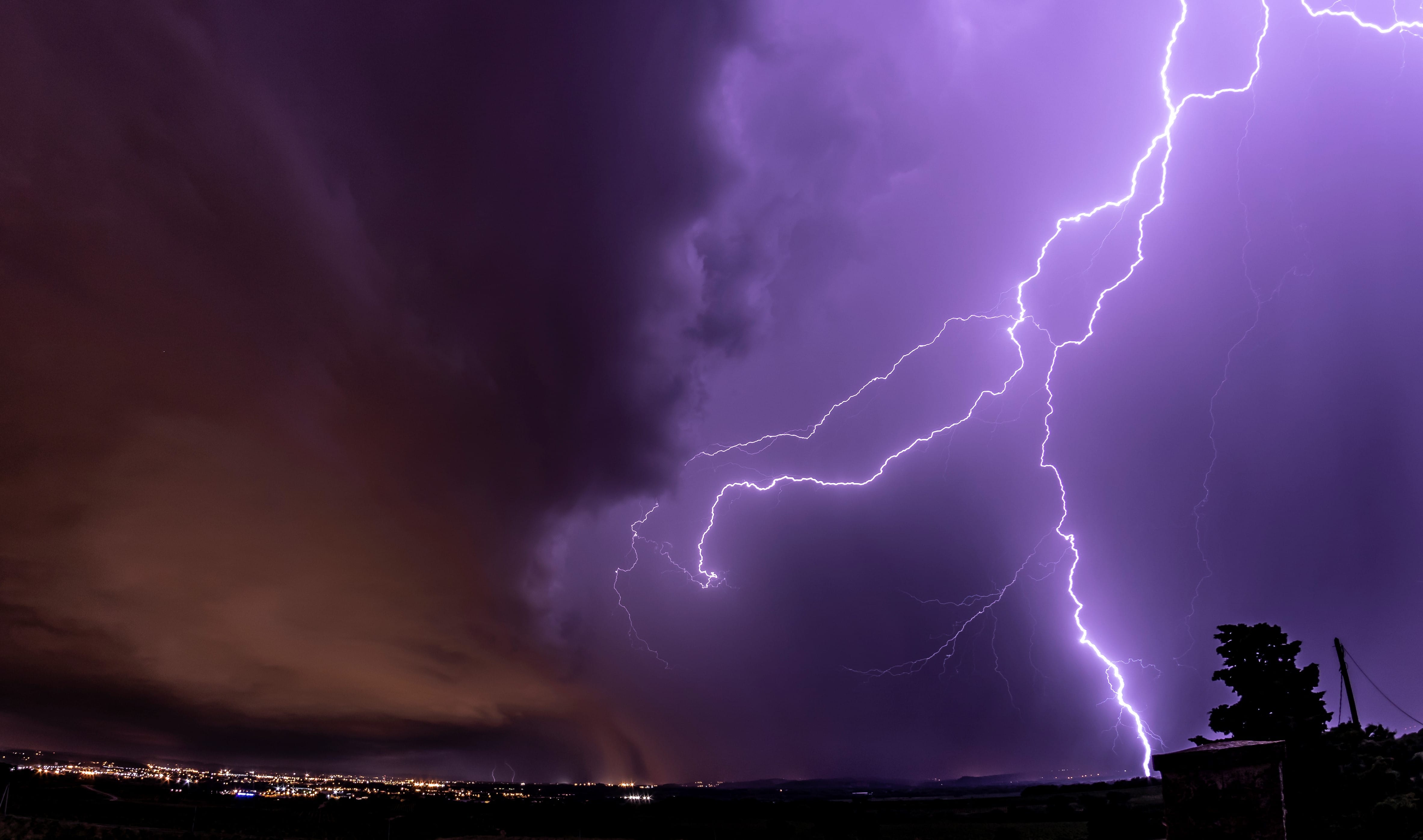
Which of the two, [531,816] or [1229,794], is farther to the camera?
[531,816]

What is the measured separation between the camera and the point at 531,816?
138ft

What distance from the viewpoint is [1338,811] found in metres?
10.4

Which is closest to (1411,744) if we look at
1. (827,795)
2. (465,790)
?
(827,795)

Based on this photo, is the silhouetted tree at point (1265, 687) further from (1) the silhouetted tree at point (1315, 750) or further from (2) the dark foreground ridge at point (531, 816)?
(2) the dark foreground ridge at point (531, 816)

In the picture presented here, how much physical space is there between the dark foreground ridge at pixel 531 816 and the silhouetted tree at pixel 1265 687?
6.45 metres

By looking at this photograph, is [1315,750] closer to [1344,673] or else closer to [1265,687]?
[1265,687]

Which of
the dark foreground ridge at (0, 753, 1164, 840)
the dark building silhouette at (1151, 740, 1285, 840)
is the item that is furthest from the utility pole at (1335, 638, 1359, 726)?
the dark building silhouette at (1151, 740, 1285, 840)

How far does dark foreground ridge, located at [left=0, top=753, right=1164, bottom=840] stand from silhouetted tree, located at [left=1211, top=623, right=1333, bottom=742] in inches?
254

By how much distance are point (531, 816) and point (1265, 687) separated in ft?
134

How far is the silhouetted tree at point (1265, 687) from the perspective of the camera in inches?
544

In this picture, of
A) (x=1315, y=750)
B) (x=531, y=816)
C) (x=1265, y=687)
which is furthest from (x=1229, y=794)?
(x=531, y=816)

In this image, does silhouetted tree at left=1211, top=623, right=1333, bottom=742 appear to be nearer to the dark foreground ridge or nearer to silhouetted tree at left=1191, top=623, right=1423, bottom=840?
silhouetted tree at left=1191, top=623, right=1423, bottom=840

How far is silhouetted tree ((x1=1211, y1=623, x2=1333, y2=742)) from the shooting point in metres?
13.8

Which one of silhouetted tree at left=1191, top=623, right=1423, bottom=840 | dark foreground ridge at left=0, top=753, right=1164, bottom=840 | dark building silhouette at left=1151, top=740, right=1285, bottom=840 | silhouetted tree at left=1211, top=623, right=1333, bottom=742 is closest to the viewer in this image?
dark building silhouette at left=1151, top=740, right=1285, bottom=840
